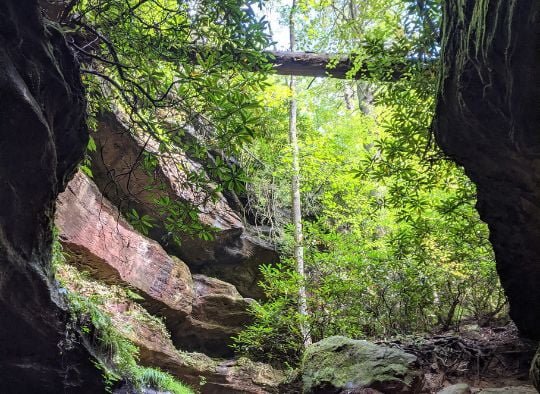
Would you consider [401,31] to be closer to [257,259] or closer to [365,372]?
[365,372]

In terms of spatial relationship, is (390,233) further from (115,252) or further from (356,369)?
(115,252)

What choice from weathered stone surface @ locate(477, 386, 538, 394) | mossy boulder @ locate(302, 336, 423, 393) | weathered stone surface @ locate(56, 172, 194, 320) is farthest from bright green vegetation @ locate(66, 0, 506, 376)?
weathered stone surface @ locate(477, 386, 538, 394)

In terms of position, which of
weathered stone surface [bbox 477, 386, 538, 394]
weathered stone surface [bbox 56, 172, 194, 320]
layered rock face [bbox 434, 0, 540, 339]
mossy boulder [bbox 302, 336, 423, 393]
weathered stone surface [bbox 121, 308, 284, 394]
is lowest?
weathered stone surface [bbox 121, 308, 284, 394]

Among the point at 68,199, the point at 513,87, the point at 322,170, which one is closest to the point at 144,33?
the point at 513,87

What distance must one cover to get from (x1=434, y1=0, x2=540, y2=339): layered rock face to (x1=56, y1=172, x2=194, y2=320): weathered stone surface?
5.47 m

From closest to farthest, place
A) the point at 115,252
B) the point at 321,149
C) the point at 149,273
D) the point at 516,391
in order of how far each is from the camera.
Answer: the point at 516,391
the point at 115,252
the point at 149,273
the point at 321,149

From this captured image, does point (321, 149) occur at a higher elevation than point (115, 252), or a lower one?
higher

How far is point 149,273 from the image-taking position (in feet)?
30.4

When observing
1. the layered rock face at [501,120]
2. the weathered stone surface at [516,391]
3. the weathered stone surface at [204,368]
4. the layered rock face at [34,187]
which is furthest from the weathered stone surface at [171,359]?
the layered rock face at [501,120]

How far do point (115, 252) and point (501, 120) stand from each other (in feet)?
24.6

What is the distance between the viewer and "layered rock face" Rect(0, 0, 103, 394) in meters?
2.75

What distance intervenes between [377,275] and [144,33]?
642 cm

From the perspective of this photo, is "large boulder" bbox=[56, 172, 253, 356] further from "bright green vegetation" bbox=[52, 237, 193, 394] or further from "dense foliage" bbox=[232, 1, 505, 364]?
"bright green vegetation" bbox=[52, 237, 193, 394]

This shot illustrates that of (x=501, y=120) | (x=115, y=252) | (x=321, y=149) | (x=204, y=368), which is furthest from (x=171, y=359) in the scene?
(x=501, y=120)
